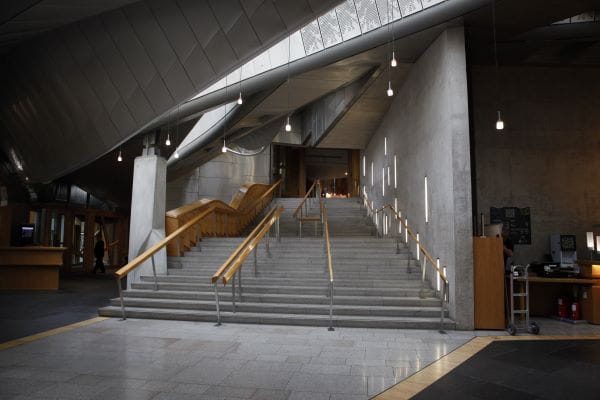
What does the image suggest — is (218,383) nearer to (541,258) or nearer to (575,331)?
(575,331)

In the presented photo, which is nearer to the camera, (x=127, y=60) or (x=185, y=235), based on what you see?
(x=127, y=60)

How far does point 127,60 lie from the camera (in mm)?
8039

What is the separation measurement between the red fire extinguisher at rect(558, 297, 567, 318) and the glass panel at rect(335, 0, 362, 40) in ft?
22.2

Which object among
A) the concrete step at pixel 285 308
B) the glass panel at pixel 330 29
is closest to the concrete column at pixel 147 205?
the concrete step at pixel 285 308

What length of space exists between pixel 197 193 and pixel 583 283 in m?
14.9

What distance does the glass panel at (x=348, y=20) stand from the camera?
8.89 m

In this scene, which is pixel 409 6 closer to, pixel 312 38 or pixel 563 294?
pixel 312 38

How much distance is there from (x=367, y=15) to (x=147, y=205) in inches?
274

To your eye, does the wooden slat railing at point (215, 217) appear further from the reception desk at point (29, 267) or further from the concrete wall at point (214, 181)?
the reception desk at point (29, 267)

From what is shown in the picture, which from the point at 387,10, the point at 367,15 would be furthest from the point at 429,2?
the point at 367,15

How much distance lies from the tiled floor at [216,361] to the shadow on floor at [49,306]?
839 mm

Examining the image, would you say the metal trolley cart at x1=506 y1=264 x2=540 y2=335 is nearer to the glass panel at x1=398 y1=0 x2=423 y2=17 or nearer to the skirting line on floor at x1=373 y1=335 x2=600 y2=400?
the skirting line on floor at x1=373 y1=335 x2=600 y2=400

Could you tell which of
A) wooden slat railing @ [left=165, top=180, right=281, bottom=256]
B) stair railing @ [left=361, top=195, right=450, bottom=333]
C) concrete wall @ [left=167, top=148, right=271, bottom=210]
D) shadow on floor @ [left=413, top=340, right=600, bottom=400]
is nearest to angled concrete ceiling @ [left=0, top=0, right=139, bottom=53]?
wooden slat railing @ [left=165, top=180, right=281, bottom=256]

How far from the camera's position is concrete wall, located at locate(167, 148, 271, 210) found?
62.0 ft
